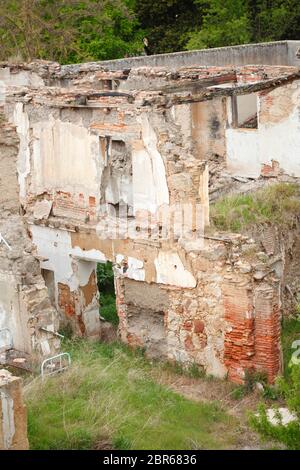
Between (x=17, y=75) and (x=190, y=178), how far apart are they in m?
7.37

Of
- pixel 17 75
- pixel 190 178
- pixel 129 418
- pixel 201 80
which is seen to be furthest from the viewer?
pixel 17 75

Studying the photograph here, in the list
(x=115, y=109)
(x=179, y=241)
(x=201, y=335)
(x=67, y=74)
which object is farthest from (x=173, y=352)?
(x=67, y=74)

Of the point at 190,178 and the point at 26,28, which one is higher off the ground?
the point at 26,28

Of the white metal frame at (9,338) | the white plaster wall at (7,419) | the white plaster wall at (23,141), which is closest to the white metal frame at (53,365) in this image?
the white metal frame at (9,338)

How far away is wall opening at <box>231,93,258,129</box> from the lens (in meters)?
A: 22.2

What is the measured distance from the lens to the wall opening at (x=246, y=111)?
72.8 feet

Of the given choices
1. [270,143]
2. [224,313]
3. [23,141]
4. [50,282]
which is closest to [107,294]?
[50,282]

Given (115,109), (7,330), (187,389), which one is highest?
(115,109)

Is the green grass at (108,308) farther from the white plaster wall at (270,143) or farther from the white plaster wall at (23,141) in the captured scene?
the white plaster wall at (270,143)

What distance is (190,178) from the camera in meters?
15.9

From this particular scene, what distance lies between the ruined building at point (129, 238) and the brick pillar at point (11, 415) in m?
3.56

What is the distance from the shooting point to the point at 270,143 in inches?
813
